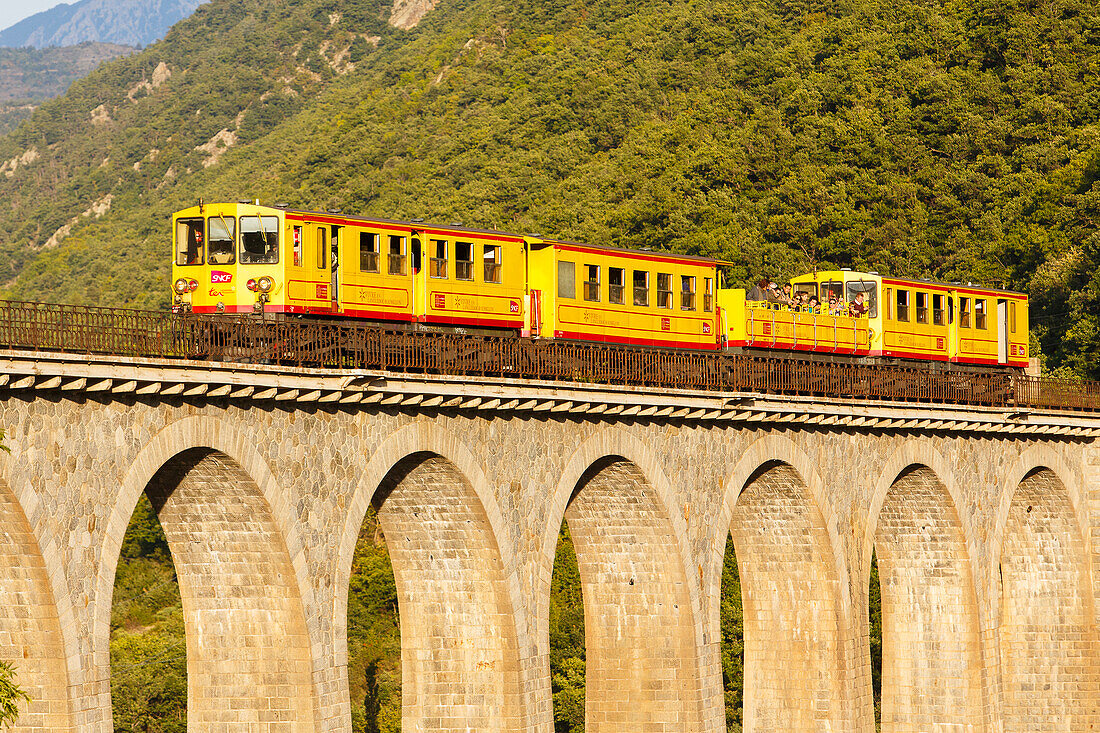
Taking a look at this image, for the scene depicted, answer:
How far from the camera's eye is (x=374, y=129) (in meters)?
129

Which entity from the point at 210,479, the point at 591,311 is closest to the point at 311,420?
the point at 210,479

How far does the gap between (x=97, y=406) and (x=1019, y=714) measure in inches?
1590

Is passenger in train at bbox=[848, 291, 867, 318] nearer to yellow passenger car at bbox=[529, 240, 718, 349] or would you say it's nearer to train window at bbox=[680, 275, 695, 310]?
yellow passenger car at bbox=[529, 240, 718, 349]

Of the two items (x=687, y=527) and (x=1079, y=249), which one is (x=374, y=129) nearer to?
(x=1079, y=249)

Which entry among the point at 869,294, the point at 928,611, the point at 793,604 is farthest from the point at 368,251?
the point at 928,611

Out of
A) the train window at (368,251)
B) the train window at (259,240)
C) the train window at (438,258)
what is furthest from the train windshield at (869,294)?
the train window at (259,240)

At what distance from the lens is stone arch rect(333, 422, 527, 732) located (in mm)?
34469

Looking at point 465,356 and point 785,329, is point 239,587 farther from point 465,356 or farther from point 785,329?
point 785,329

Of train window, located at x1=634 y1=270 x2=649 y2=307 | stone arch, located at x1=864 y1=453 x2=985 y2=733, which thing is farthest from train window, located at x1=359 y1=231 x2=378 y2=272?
stone arch, located at x1=864 y1=453 x2=985 y2=733

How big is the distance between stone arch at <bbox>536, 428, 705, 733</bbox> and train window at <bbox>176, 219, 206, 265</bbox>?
38.1 feet

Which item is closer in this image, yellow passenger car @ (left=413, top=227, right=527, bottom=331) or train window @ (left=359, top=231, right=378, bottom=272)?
train window @ (left=359, top=231, right=378, bottom=272)

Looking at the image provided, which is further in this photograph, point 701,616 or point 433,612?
point 701,616

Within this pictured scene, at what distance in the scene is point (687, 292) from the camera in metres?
43.6

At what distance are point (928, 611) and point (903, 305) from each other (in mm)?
10564
